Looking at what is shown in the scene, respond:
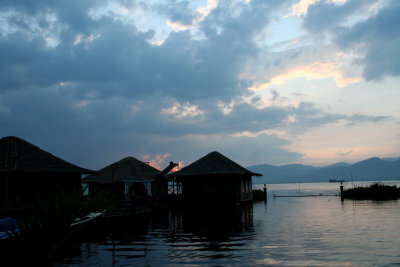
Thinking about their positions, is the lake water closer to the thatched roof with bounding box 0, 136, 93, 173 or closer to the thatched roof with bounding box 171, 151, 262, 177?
the thatched roof with bounding box 0, 136, 93, 173

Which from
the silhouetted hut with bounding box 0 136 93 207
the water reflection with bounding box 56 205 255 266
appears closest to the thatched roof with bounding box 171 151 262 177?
the water reflection with bounding box 56 205 255 266

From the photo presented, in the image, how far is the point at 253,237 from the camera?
1752 cm

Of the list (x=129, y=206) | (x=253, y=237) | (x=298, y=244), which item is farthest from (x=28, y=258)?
(x=129, y=206)

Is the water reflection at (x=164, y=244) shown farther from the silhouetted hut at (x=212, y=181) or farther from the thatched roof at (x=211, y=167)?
the thatched roof at (x=211, y=167)

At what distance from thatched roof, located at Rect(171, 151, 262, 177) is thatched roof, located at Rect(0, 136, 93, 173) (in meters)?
15.1

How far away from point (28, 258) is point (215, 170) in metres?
35.0

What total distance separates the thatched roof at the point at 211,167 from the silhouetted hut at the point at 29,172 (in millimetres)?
14963

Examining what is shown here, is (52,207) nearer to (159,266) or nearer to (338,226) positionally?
(159,266)

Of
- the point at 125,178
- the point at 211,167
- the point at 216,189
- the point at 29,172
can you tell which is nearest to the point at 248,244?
the point at 29,172

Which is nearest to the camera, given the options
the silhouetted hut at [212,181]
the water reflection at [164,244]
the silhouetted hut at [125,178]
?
the water reflection at [164,244]

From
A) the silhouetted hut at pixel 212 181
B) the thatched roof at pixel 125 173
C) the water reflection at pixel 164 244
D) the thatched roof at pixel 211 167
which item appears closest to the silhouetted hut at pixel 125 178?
the thatched roof at pixel 125 173

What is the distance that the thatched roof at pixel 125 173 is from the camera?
4022cm

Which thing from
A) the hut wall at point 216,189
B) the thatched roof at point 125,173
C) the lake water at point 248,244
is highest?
the thatched roof at point 125,173

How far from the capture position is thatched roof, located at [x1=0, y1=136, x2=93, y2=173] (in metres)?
24.2
